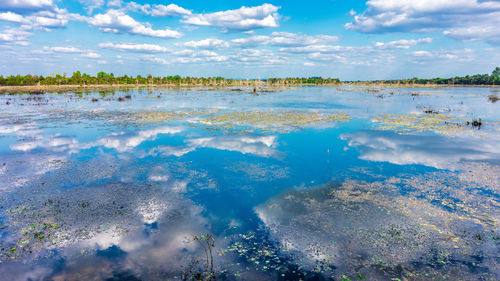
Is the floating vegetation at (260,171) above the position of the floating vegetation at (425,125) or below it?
below

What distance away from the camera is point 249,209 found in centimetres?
1085

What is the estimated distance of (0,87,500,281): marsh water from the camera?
7547 mm

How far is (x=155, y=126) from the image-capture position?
91.4ft

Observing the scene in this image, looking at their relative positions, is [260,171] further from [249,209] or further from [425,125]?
[425,125]

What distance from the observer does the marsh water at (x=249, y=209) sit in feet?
24.8

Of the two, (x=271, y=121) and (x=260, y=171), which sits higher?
(x=271, y=121)

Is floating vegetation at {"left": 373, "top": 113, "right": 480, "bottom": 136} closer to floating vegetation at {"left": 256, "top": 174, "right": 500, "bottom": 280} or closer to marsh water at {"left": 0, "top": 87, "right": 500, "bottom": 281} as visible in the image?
marsh water at {"left": 0, "top": 87, "right": 500, "bottom": 281}

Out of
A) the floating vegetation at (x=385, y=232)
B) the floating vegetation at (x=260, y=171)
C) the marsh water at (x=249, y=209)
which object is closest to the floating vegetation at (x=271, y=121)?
the marsh water at (x=249, y=209)

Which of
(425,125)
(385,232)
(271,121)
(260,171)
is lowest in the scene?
(385,232)

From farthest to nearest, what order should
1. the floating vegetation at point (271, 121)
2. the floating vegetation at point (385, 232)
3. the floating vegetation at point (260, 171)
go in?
the floating vegetation at point (271, 121) → the floating vegetation at point (260, 171) → the floating vegetation at point (385, 232)

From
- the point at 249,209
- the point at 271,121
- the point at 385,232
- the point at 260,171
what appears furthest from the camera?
the point at 271,121

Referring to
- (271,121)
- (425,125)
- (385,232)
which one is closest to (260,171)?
(385,232)

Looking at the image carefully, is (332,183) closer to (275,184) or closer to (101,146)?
(275,184)

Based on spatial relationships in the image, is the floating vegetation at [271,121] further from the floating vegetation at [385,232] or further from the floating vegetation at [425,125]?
the floating vegetation at [385,232]
